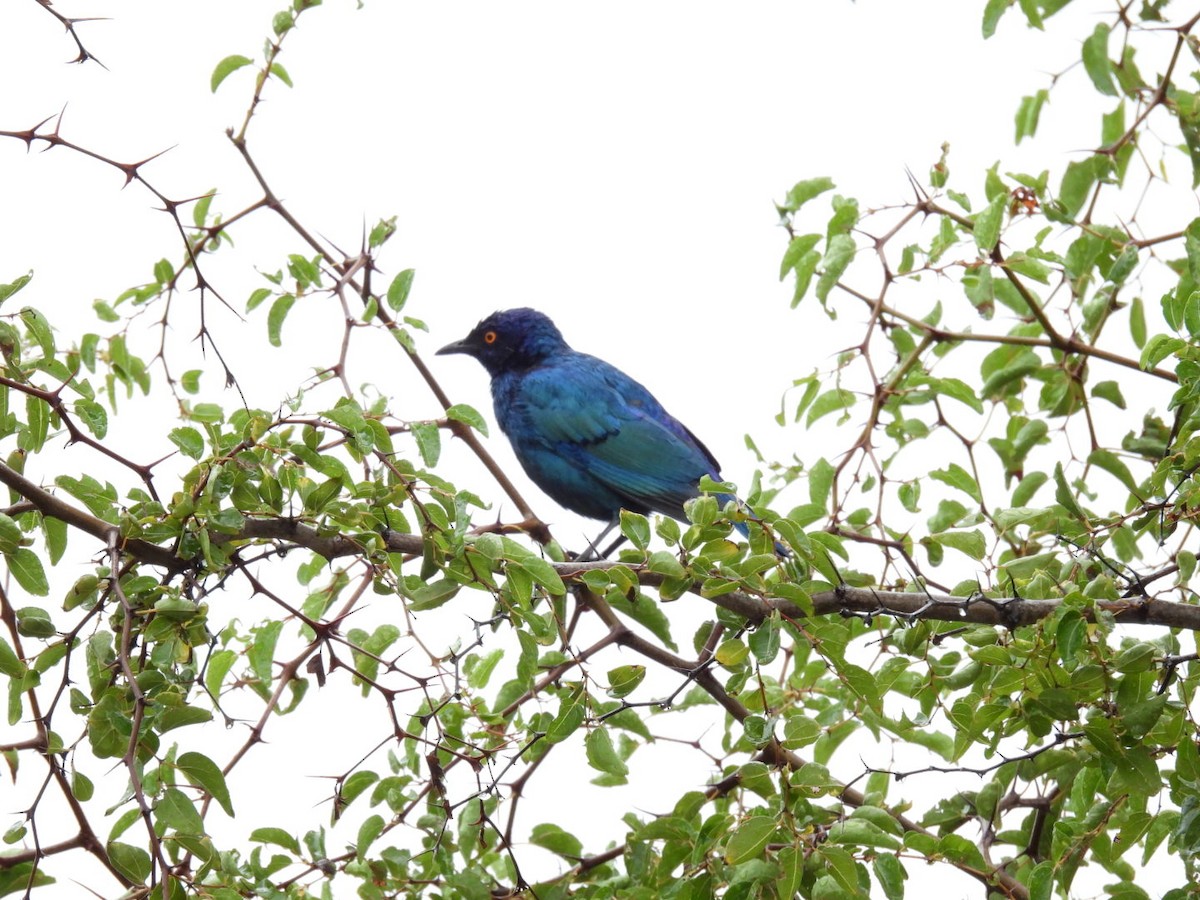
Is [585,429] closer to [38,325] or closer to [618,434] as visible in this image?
[618,434]

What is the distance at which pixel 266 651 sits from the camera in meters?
3.16

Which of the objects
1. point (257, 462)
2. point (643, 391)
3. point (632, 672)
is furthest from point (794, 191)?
point (643, 391)

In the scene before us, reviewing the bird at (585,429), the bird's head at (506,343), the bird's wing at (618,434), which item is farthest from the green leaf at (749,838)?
the bird's head at (506,343)

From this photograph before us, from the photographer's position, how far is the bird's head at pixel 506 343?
677 centimetres

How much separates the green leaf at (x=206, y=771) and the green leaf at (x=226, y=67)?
5.62 ft

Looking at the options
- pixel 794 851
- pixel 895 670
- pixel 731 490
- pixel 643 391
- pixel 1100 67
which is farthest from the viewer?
pixel 643 391

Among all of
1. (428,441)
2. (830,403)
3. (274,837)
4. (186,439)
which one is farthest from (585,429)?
(186,439)

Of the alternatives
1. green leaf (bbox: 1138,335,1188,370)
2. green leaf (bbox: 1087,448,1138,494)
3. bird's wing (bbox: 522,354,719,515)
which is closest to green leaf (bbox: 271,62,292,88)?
green leaf (bbox: 1138,335,1188,370)

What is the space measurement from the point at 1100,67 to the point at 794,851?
2572 mm

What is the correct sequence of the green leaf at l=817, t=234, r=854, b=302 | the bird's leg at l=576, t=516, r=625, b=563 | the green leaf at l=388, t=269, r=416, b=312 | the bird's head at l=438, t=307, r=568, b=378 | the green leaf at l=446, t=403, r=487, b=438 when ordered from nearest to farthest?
the green leaf at l=446, t=403, r=487, b=438, the green leaf at l=388, t=269, r=416, b=312, the green leaf at l=817, t=234, r=854, b=302, the bird's leg at l=576, t=516, r=625, b=563, the bird's head at l=438, t=307, r=568, b=378

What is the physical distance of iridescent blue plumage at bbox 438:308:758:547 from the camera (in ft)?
19.6

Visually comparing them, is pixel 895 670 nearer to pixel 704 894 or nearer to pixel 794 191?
pixel 704 894

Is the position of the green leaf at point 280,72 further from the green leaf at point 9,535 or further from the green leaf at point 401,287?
the green leaf at point 9,535

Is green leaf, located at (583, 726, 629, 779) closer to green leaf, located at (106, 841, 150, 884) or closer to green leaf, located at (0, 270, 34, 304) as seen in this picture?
green leaf, located at (106, 841, 150, 884)
